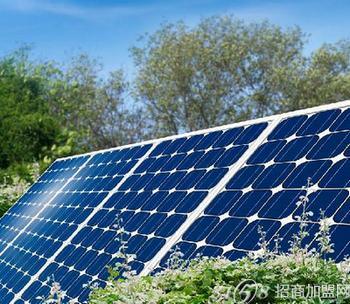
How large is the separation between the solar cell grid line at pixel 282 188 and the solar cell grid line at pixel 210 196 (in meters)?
0.08

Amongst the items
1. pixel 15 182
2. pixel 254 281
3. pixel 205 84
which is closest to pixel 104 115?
pixel 205 84

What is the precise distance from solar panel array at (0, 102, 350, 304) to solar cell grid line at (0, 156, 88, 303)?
4cm

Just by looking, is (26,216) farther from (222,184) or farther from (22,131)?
(22,131)

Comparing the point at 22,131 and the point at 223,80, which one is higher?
the point at 223,80

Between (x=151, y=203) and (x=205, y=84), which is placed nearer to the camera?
(x=151, y=203)

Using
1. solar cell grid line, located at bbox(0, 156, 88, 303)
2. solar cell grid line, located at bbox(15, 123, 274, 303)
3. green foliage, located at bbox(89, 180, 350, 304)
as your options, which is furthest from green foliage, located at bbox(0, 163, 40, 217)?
green foliage, located at bbox(89, 180, 350, 304)

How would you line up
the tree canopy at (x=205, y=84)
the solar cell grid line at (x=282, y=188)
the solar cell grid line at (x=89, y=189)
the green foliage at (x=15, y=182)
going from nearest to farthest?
the solar cell grid line at (x=282, y=188) → the solar cell grid line at (x=89, y=189) → the green foliage at (x=15, y=182) → the tree canopy at (x=205, y=84)

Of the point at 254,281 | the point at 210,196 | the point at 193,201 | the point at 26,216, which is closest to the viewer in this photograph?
the point at 254,281

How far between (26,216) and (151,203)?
160 inches

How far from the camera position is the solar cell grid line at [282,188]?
5.16m

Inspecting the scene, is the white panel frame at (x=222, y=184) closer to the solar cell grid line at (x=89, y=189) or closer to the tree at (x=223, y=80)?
the solar cell grid line at (x=89, y=189)

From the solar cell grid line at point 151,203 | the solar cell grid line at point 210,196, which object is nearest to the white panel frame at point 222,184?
the solar cell grid line at point 210,196

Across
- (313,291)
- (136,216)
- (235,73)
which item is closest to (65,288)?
(136,216)

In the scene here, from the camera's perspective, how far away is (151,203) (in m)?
7.07
